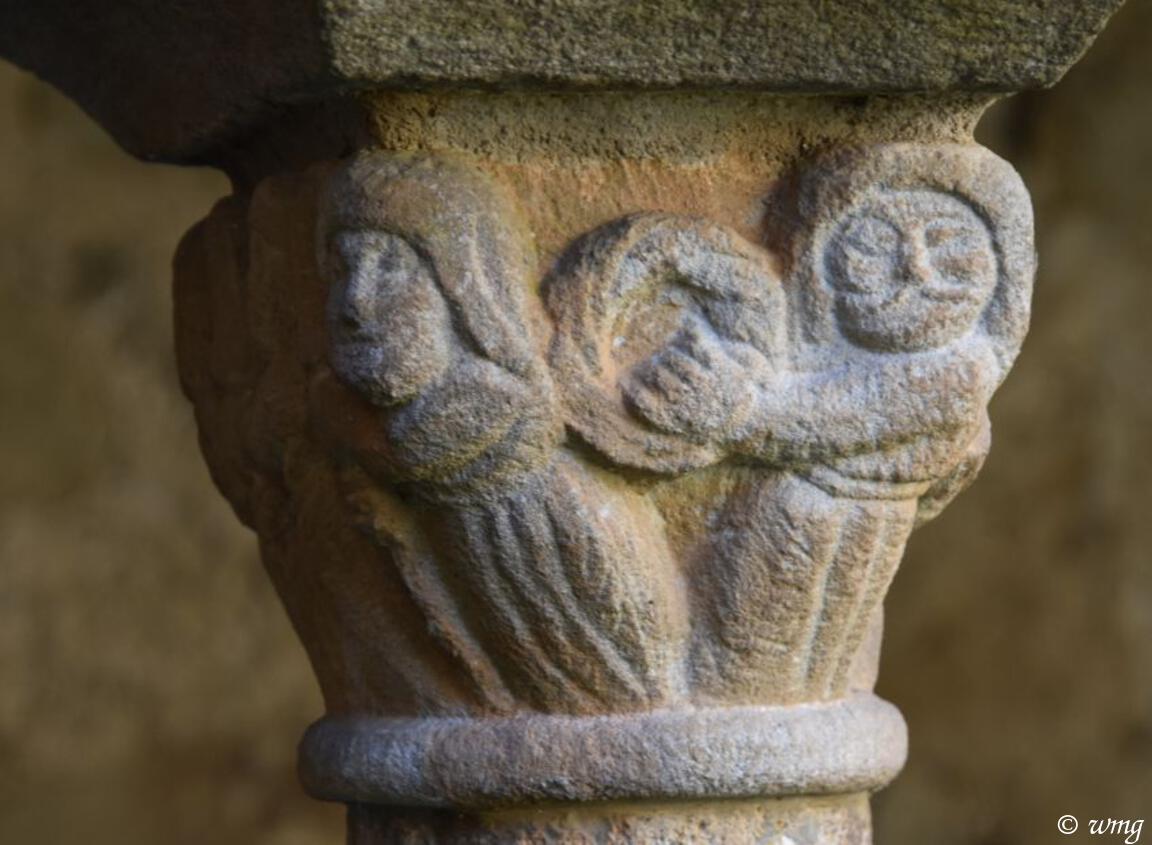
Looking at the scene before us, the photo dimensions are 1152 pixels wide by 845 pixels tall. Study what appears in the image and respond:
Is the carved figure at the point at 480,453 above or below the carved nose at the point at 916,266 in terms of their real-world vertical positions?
below

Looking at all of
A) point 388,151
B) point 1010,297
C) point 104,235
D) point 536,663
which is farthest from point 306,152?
point 104,235

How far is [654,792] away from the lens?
155 cm

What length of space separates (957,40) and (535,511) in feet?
1.51

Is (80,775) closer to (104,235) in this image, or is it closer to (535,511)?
(104,235)

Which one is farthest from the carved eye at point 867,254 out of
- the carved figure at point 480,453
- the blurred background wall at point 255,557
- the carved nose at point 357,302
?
the blurred background wall at point 255,557

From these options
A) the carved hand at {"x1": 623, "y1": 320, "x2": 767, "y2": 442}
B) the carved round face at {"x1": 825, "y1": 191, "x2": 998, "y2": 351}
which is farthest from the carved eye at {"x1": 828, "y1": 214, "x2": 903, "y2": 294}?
the carved hand at {"x1": 623, "y1": 320, "x2": 767, "y2": 442}

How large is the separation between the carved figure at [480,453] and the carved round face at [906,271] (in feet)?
0.74

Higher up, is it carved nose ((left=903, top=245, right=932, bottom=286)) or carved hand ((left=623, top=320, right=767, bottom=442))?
carved nose ((left=903, top=245, right=932, bottom=286))

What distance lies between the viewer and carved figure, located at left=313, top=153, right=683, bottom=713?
4.80ft

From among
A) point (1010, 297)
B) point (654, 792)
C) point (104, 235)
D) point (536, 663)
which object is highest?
point (104, 235)

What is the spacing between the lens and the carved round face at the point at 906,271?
5.01 ft

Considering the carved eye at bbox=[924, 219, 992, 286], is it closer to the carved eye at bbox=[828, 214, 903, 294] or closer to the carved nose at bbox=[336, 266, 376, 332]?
the carved eye at bbox=[828, 214, 903, 294]

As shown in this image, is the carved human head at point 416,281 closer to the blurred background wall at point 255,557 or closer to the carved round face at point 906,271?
the carved round face at point 906,271

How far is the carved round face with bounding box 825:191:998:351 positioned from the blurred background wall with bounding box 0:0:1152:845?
71.0 inches
